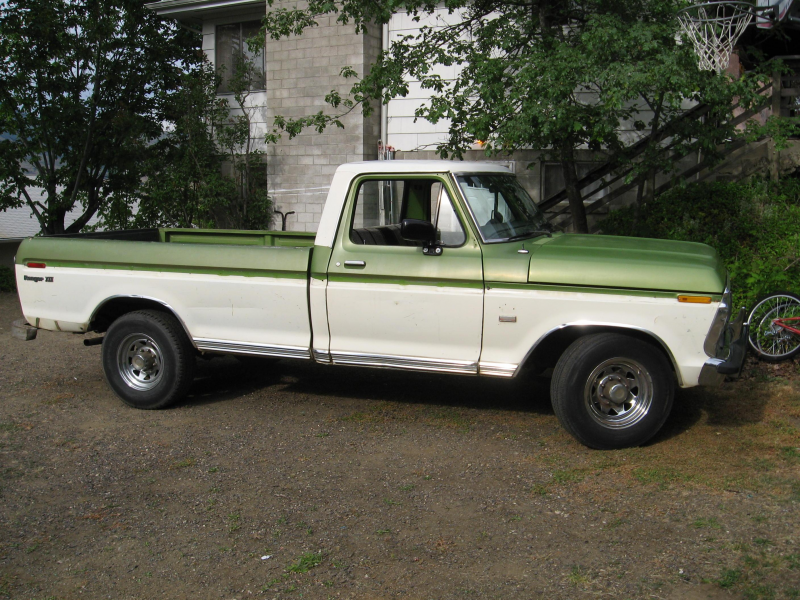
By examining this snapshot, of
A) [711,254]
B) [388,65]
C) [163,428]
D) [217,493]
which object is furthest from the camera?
[388,65]

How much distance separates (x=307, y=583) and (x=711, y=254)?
13.0 feet

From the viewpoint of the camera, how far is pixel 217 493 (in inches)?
210

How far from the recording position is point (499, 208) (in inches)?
257

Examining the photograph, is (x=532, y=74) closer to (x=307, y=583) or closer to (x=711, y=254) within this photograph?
(x=711, y=254)

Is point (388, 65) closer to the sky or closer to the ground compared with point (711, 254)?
closer to the sky

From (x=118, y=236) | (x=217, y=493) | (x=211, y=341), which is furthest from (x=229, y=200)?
(x=217, y=493)

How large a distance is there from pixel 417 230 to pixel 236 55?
497 inches

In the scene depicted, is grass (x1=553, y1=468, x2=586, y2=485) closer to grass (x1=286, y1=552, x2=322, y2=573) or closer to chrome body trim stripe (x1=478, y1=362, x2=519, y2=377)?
chrome body trim stripe (x1=478, y1=362, x2=519, y2=377)

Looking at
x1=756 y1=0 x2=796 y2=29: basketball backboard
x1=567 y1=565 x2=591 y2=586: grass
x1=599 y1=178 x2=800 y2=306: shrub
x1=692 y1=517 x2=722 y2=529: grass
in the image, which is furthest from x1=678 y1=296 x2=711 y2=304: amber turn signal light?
x1=756 y1=0 x2=796 y2=29: basketball backboard

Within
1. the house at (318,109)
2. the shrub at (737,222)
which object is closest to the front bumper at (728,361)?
the shrub at (737,222)

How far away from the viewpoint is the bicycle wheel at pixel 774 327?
315 inches

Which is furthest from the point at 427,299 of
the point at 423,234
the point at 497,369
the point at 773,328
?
the point at 773,328

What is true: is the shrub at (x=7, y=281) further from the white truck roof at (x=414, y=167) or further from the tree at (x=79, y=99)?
the white truck roof at (x=414, y=167)

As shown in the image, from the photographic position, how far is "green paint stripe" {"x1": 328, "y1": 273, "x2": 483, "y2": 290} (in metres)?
6.09
